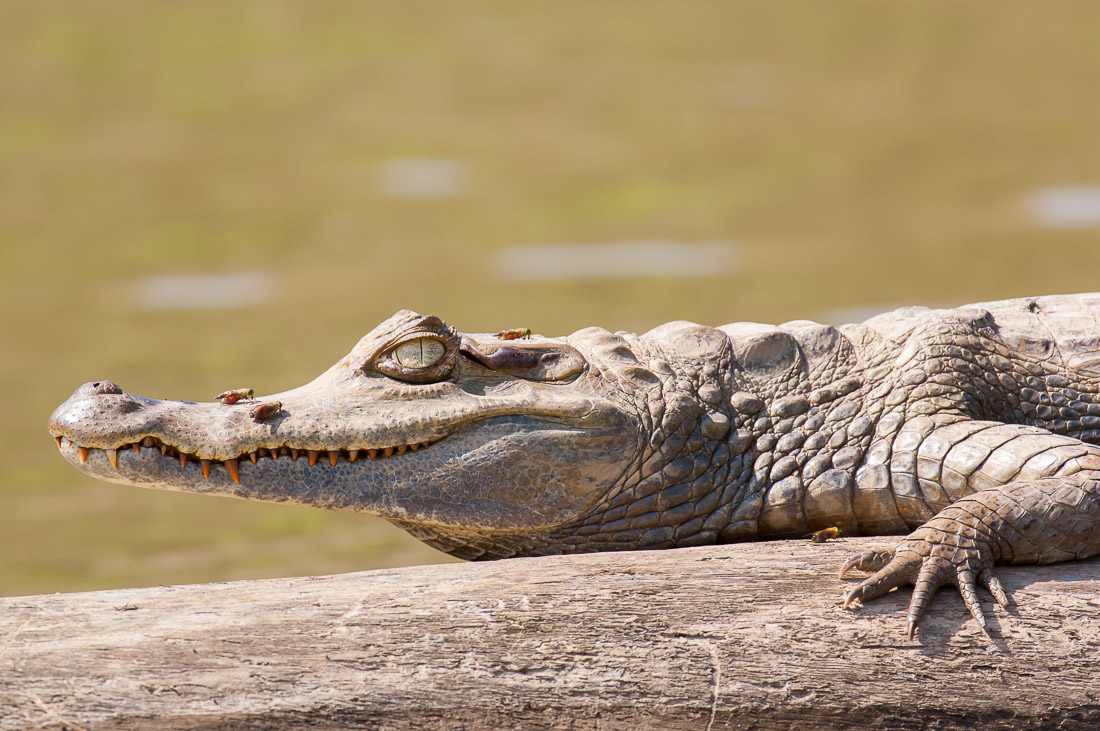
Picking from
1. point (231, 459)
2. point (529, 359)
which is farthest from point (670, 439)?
point (231, 459)

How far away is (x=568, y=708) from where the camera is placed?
281cm

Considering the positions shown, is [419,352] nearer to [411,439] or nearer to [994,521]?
[411,439]

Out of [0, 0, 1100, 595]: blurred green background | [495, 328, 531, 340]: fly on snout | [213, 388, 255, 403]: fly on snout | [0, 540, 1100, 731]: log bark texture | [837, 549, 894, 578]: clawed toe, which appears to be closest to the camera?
[0, 540, 1100, 731]: log bark texture

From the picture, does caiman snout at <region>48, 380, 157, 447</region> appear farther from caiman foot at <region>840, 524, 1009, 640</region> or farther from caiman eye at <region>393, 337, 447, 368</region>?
caiman foot at <region>840, 524, 1009, 640</region>

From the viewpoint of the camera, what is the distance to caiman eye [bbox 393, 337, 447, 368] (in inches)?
139

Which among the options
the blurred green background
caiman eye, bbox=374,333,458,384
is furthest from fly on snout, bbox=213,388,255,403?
the blurred green background

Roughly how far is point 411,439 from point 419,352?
10.8 inches

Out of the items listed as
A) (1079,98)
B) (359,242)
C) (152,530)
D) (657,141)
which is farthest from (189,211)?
(1079,98)

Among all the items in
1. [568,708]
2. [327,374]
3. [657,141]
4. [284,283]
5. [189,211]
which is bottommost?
[568,708]

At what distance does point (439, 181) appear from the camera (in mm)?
17203

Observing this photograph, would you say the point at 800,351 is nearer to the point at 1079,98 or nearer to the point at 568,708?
the point at 568,708

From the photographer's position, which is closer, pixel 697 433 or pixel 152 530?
→ pixel 697 433

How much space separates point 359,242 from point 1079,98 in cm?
1070

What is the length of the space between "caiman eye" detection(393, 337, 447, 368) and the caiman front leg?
1282 mm
